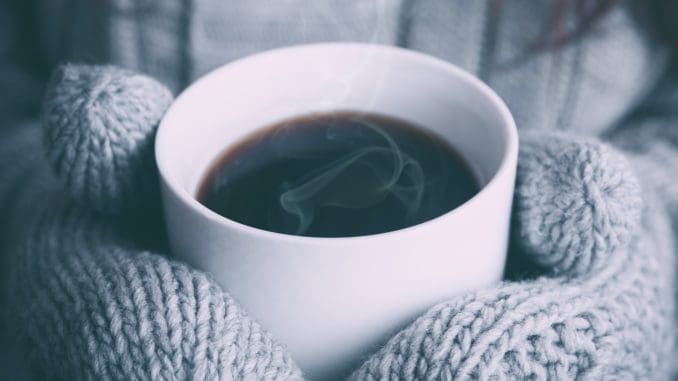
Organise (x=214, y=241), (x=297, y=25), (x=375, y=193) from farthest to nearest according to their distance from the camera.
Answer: (x=297, y=25) → (x=375, y=193) → (x=214, y=241)

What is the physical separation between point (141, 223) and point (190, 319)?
19cm

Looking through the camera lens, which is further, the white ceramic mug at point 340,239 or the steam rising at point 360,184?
the steam rising at point 360,184

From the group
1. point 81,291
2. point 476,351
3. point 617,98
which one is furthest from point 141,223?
point 617,98

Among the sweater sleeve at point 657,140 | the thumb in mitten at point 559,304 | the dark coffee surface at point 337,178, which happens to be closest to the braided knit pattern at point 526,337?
the thumb in mitten at point 559,304

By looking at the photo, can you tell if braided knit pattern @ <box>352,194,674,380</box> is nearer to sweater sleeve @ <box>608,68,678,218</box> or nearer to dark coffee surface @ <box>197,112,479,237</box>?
dark coffee surface @ <box>197,112,479,237</box>

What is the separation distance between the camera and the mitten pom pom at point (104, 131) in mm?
543

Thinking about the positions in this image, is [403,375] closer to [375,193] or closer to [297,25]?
[375,193]

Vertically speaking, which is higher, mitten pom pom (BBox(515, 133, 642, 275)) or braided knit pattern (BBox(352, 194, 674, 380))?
mitten pom pom (BBox(515, 133, 642, 275))

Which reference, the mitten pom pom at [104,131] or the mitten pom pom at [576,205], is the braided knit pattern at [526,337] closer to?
the mitten pom pom at [576,205]

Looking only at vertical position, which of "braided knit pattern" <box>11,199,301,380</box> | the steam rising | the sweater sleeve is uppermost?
the steam rising

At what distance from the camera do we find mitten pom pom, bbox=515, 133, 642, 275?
0.51 m

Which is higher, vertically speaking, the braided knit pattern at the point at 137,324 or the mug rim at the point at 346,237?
the mug rim at the point at 346,237

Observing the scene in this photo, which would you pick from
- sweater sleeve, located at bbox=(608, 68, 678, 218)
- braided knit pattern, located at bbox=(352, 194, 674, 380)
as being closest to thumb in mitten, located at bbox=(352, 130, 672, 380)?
braided knit pattern, located at bbox=(352, 194, 674, 380)

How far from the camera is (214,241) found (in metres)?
0.46
